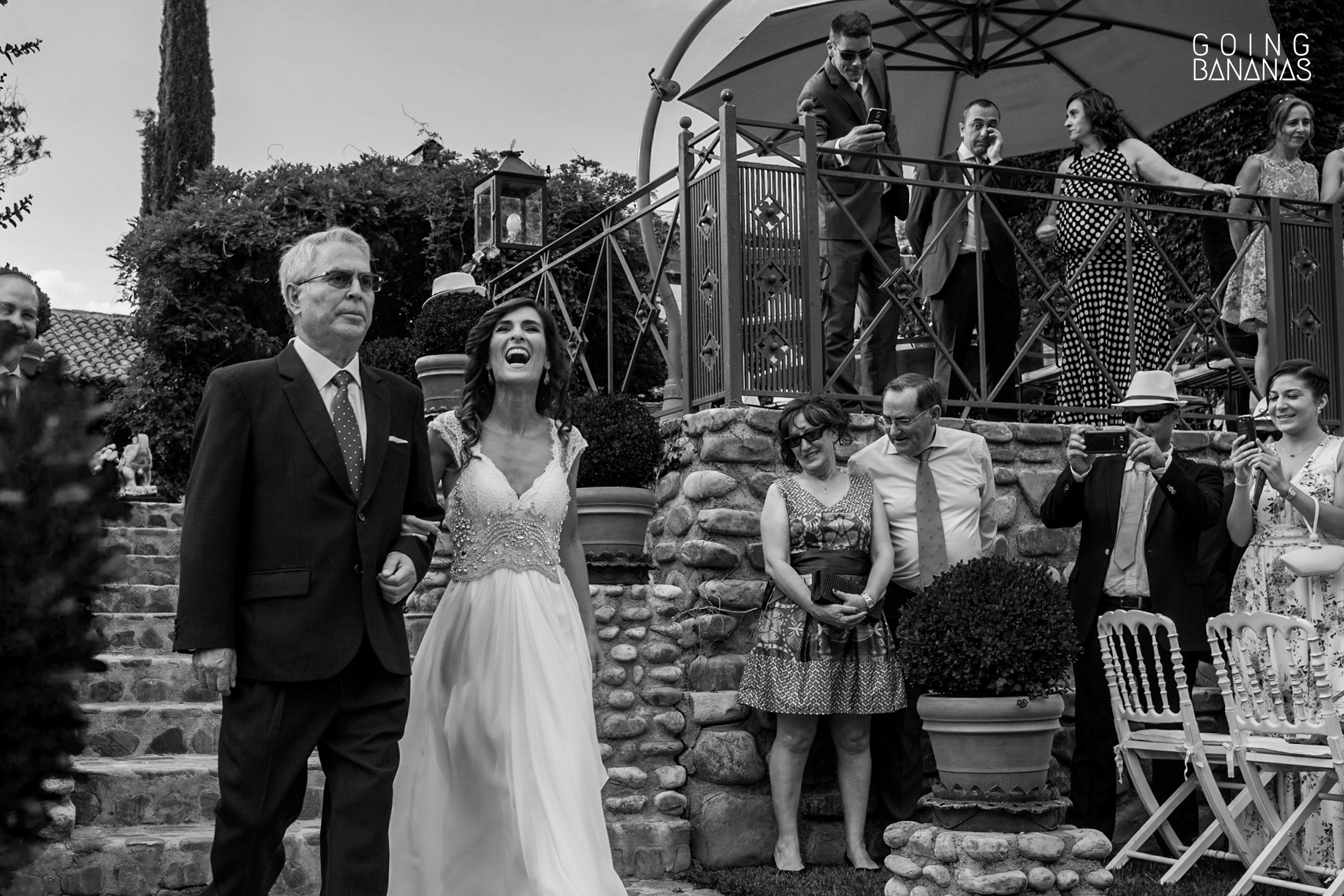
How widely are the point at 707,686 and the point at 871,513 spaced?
40.8 inches

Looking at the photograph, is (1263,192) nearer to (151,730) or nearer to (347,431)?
(347,431)

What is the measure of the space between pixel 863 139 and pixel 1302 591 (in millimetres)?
2914

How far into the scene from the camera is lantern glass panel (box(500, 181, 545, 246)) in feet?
30.0

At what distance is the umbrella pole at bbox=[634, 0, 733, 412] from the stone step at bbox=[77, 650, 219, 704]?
9.05 ft

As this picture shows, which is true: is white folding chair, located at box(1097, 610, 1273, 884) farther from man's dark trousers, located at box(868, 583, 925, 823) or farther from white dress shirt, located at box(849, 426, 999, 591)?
man's dark trousers, located at box(868, 583, 925, 823)

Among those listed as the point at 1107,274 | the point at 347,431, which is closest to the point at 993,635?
the point at 347,431

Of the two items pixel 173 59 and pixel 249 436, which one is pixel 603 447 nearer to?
pixel 249 436

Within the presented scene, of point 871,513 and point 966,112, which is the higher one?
point 966,112

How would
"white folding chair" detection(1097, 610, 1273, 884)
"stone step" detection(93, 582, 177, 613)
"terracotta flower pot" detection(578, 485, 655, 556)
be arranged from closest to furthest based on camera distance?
"white folding chair" detection(1097, 610, 1273, 884), "terracotta flower pot" detection(578, 485, 655, 556), "stone step" detection(93, 582, 177, 613)

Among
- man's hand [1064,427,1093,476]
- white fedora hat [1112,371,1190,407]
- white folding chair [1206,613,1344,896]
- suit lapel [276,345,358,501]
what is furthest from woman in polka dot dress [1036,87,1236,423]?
suit lapel [276,345,358,501]

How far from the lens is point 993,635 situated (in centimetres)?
478

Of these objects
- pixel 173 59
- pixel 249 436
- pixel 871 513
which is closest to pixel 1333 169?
pixel 871 513

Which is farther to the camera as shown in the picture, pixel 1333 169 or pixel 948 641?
pixel 1333 169

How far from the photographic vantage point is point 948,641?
4840mm
